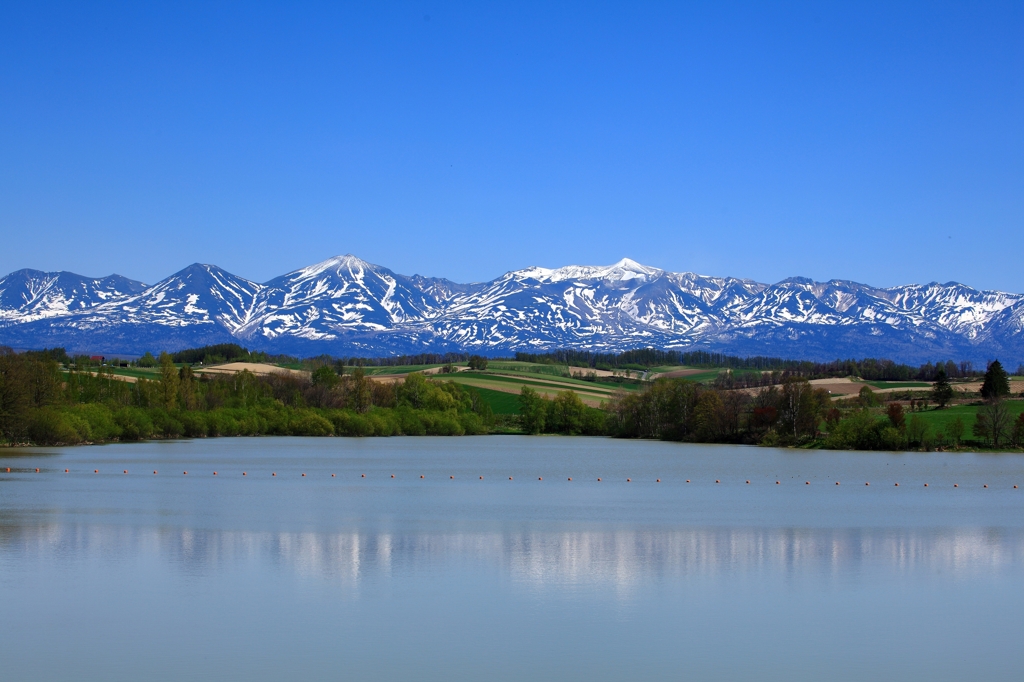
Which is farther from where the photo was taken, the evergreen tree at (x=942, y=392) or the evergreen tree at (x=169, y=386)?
the evergreen tree at (x=942, y=392)

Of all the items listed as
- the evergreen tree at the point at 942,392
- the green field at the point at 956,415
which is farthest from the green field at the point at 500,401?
the green field at the point at 956,415

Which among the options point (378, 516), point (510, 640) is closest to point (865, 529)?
point (378, 516)

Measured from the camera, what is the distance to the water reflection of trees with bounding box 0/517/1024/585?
1093 inches

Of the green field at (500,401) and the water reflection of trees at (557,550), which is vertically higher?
the water reflection of trees at (557,550)

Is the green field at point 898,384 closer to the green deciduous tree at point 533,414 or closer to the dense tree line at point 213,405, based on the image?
the green deciduous tree at point 533,414

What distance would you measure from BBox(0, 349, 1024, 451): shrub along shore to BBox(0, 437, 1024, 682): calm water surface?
118ft

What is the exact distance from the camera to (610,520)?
40.1m

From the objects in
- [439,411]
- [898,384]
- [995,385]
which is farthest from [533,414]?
[898,384]

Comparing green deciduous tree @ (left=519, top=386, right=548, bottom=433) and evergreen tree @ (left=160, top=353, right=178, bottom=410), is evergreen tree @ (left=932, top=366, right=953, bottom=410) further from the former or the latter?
evergreen tree @ (left=160, top=353, right=178, bottom=410)

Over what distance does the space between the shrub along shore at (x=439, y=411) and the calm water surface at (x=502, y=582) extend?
36071 mm

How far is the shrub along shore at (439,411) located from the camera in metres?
88.8

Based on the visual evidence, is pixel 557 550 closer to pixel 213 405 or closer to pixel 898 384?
pixel 213 405

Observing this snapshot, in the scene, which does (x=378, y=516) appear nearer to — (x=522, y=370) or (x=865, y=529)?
(x=865, y=529)

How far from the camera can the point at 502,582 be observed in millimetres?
25719
